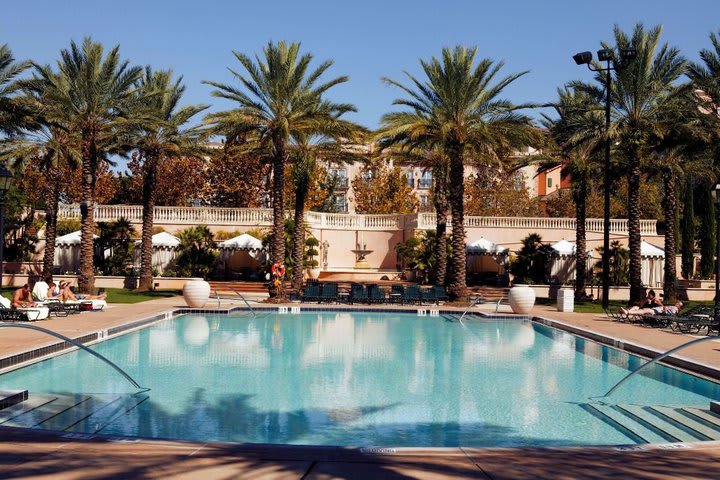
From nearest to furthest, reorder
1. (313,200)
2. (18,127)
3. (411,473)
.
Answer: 1. (411,473)
2. (18,127)
3. (313,200)

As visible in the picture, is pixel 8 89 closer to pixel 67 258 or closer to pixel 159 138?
pixel 159 138

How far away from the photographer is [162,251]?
40.0 meters

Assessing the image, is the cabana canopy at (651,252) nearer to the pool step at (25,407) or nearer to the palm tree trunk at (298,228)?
the palm tree trunk at (298,228)

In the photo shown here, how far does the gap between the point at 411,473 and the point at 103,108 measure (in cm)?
2547

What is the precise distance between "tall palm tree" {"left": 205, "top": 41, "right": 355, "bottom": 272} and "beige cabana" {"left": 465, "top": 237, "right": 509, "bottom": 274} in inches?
585

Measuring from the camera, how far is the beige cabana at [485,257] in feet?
132

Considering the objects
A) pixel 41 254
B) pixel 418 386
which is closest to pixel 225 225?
pixel 41 254

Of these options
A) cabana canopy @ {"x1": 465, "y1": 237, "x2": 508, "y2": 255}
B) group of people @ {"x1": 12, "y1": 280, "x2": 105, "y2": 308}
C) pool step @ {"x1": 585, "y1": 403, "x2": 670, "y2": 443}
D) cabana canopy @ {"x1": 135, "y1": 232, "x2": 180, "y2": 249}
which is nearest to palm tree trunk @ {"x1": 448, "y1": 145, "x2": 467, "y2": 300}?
cabana canopy @ {"x1": 465, "y1": 237, "x2": 508, "y2": 255}

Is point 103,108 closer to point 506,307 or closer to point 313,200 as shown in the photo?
point 506,307

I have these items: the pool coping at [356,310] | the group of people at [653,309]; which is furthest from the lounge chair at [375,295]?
the group of people at [653,309]

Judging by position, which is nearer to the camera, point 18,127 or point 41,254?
point 18,127

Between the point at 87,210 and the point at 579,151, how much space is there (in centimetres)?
2108

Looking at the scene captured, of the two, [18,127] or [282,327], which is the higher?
[18,127]

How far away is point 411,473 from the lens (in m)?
6.26
